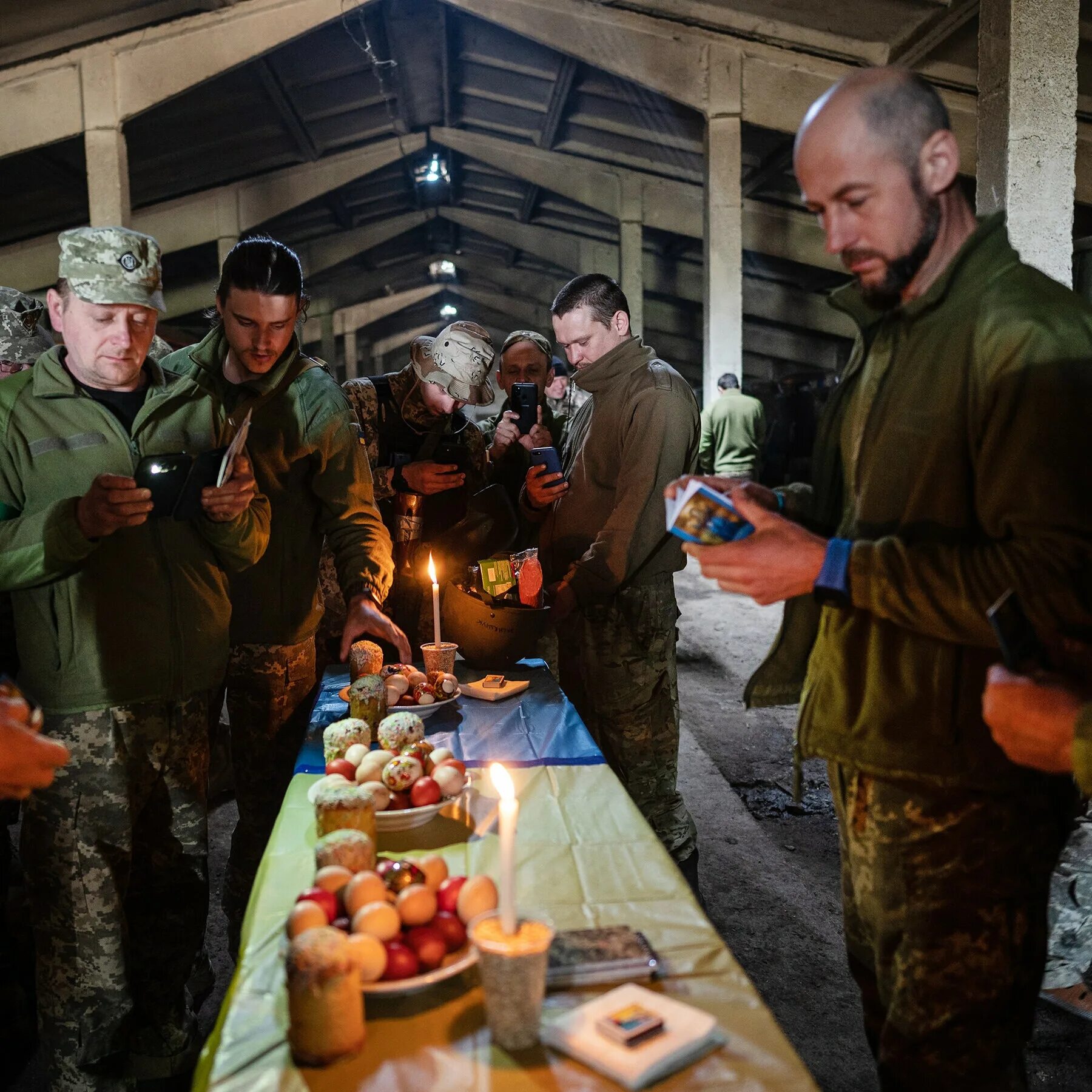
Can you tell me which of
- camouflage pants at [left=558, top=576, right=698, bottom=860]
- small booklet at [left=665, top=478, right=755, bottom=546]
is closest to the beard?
small booklet at [left=665, top=478, right=755, bottom=546]

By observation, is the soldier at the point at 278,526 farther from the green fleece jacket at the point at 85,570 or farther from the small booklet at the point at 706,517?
the small booklet at the point at 706,517

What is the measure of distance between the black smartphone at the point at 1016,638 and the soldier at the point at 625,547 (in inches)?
82.4

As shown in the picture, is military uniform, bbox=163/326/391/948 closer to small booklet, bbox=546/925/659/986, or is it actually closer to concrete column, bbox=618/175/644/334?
small booklet, bbox=546/925/659/986

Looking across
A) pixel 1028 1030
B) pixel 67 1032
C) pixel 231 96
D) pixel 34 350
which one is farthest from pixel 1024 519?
pixel 231 96

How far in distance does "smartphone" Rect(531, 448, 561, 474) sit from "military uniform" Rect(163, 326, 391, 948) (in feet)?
2.47

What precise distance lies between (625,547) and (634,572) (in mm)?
108

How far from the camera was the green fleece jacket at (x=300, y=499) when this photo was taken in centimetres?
300

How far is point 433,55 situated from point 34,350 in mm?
8608

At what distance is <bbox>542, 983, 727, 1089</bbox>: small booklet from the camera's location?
3.56ft

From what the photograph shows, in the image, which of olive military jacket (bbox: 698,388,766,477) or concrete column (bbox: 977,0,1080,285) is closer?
concrete column (bbox: 977,0,1080,285)

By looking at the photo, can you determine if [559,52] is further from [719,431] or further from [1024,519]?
[1024,519]

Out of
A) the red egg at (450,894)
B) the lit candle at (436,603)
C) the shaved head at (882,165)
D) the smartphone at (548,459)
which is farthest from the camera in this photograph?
the smartphone at (548,459)

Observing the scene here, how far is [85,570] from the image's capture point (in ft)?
7.55

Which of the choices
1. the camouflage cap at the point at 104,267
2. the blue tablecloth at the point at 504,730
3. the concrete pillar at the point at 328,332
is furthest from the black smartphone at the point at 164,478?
the concrete pillar at the point at 328,332
